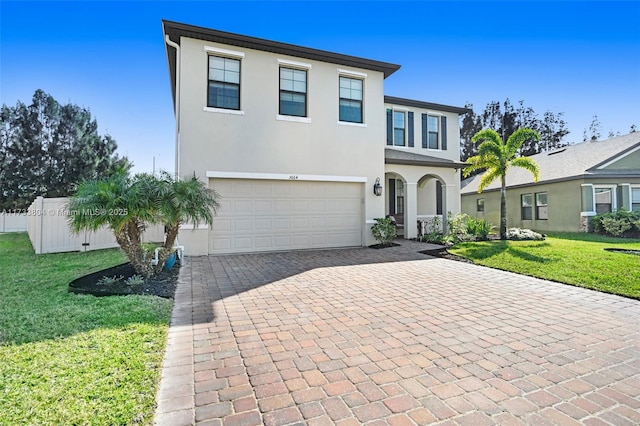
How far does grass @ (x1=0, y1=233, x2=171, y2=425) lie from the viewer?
226 cm

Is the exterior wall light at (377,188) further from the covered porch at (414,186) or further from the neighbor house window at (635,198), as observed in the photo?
the neighbor house window at (635,198)

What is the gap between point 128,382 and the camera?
2623mm

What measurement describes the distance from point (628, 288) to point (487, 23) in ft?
30.1

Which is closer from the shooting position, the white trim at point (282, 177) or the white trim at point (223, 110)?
the white trim at point (223, 110)

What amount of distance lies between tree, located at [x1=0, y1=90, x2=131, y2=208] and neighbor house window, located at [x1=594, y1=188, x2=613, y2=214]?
2938cm

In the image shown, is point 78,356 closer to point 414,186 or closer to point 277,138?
point 277,138

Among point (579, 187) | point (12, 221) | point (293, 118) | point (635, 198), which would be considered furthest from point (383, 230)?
point (12, 221)

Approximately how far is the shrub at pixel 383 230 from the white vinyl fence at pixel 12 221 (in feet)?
70.1

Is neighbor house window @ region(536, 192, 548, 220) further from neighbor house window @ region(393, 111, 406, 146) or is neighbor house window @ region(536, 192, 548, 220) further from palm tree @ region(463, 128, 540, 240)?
neighbor house window @ region(393, 111, 406, 146)

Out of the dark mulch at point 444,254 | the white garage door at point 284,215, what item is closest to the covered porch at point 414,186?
the white garage door at point 284,215

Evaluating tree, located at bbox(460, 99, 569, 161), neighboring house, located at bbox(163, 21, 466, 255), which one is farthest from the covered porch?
tree, located at bbox(460, 99, 569, 161)

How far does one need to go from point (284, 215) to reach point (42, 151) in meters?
19.7

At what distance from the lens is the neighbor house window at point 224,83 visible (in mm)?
9898

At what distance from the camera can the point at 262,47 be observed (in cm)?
1016
